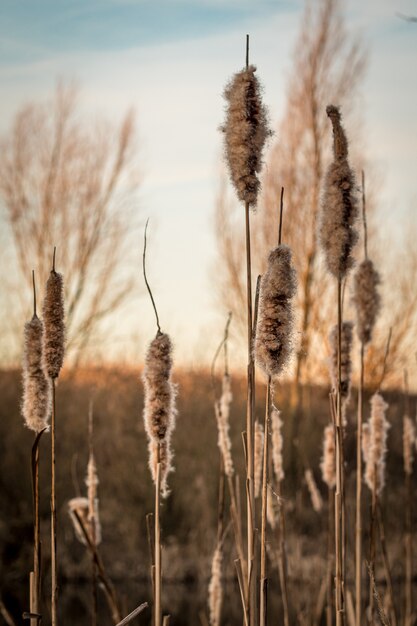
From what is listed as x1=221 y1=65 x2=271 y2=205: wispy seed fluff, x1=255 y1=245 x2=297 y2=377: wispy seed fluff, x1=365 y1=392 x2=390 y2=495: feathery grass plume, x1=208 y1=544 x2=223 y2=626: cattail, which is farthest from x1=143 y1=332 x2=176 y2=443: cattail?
x1=208 y1=544 x2=223 y2=626: cattail

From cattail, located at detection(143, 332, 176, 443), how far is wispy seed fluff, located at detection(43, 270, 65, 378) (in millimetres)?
215

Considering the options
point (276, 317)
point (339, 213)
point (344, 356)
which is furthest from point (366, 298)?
point (276, 317)

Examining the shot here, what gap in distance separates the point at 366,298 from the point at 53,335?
2.71 ft

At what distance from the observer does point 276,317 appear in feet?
6.22

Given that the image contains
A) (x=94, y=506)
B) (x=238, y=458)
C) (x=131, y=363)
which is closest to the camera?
(x=94, y=506)

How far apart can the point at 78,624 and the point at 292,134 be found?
7.34 meters

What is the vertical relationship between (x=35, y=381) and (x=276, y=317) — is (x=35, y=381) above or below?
below

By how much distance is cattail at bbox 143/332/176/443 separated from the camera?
6.37 feet

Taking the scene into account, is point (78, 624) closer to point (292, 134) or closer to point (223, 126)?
point (223, 126)

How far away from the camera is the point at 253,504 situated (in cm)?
188

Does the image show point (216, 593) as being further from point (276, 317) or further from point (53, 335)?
point (276, 317)

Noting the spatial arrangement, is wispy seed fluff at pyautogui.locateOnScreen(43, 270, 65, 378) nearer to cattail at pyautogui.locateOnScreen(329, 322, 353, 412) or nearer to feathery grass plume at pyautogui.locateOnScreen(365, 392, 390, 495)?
cattail at pyautogui.locateOnScreen(329, 322, 353, 412)

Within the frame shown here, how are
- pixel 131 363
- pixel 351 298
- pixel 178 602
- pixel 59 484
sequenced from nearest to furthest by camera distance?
pixel 351 298
pixel 178 602
pixel 59 484
pixel 131 363

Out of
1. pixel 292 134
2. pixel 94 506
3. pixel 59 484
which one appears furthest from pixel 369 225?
pixel 94 506
